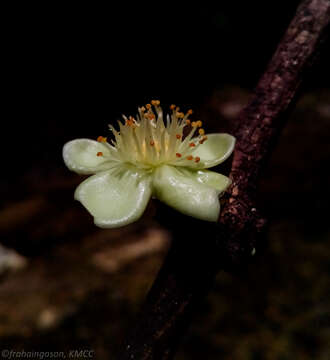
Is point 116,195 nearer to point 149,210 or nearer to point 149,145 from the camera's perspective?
point 149,145

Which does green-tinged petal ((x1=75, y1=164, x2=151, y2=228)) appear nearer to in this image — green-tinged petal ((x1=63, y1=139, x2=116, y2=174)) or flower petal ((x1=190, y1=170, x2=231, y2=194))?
green-tinged petal ((x1=63, y1=139, x2=116, y2=174))

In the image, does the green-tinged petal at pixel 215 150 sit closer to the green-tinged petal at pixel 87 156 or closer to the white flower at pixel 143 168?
the white flower at pixel 143 168

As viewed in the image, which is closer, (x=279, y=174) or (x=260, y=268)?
(x=260, y=268)

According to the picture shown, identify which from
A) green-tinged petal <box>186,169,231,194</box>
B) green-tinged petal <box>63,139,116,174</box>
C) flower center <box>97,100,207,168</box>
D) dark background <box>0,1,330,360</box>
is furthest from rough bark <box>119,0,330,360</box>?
dark background <box>0,1,330,360</box>

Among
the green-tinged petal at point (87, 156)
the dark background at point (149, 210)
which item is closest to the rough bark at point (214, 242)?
the green-tinged petal at point (87, 156)

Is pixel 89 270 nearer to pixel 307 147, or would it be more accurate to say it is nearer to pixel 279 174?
pixel 279 174

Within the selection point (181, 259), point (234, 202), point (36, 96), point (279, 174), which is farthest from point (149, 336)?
point (36, 96)

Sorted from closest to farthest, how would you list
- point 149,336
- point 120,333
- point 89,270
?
point 149,336 < point 120,333 < point 89,270

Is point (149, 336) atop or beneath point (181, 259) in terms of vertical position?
beneath
